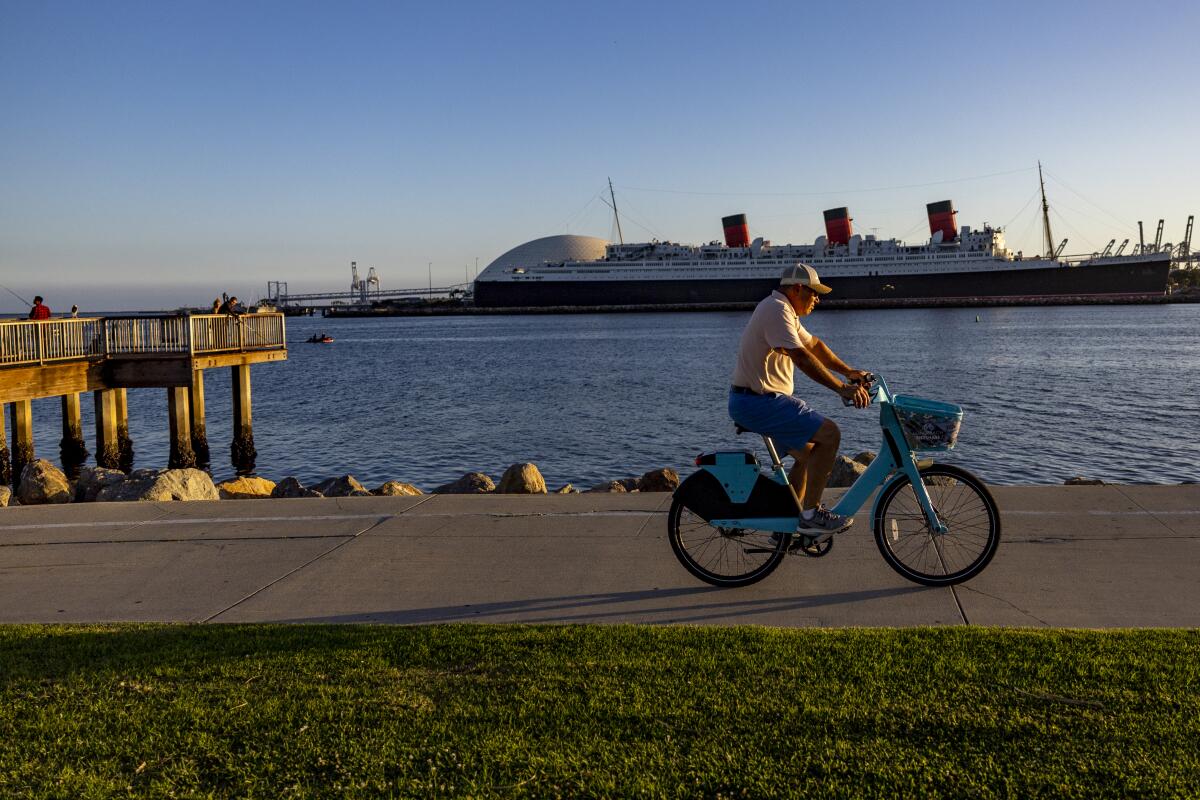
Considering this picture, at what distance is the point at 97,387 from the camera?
19.8 m

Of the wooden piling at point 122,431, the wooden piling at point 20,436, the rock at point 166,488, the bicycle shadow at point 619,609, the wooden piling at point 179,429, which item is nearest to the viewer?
the bicycle shadow at point 619,609

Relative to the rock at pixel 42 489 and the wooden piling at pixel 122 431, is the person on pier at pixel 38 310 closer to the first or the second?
the wooden piling at pixel 122 431

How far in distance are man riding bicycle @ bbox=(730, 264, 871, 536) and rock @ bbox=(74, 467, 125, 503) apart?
29.7 feet

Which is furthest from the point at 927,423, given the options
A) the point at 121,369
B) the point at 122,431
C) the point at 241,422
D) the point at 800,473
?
the point at 122,431

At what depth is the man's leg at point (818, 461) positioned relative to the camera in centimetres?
517

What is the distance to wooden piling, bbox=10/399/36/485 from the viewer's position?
62.2ft

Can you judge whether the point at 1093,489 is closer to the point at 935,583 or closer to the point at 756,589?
→ the point at 935,583

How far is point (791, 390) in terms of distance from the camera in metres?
5.27

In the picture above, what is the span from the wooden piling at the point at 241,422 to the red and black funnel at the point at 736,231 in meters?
110

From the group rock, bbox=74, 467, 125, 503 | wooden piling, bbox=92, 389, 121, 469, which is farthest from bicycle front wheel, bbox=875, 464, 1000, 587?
wooden piling, bbox=92, 389, 121, 469

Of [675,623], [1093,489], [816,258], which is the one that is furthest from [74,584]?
[816,258]

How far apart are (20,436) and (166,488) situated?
10.8 meters

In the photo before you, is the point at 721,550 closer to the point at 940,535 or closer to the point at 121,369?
the point at 940,535

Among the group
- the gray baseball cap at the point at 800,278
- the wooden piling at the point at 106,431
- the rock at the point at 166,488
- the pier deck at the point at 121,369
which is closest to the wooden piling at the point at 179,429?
the pier deck at the point at 121,369
